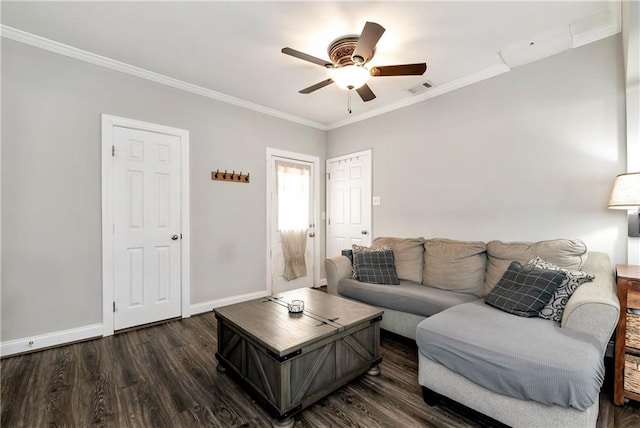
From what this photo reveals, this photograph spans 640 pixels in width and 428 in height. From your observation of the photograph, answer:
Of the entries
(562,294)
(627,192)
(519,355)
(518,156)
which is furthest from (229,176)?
(627,192)

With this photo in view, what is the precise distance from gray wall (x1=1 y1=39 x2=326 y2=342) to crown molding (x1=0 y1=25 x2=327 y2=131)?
55 millimetres

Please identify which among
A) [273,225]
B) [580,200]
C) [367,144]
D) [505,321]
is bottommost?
[505,321]

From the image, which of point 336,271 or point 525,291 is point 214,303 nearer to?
point 336,271

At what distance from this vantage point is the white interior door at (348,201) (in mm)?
4285

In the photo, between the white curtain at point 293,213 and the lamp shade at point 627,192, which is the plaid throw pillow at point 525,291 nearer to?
the lamp shade at point 627,192

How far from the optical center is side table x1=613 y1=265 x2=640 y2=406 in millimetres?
1783

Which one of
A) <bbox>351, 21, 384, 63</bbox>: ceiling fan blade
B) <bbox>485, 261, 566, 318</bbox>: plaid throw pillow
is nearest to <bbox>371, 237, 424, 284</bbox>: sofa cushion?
<bbox>485, 261, 566, 318</bbox>: plaid throw pillow

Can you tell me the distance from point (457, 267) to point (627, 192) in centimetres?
131

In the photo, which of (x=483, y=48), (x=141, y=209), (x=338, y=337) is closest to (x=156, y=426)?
(x=338, y=337)

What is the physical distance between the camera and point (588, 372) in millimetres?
1320

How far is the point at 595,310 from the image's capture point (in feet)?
5.15

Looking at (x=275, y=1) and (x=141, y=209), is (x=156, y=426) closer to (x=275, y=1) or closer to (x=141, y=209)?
(x=141, y=209)

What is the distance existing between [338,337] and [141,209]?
2524 millimetres

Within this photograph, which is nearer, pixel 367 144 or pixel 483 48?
pixel 483 48
